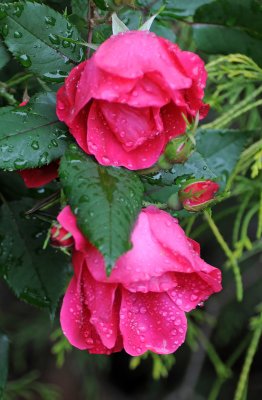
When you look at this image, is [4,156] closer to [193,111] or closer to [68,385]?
[193,111]

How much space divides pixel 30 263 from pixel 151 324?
25 centimetres

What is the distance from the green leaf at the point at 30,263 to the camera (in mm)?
807

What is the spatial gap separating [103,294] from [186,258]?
→ 78mm

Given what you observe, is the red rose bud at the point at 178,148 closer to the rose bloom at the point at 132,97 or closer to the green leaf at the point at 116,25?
the rose bloom at the point at 132,97

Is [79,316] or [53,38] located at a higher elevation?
[53,38]

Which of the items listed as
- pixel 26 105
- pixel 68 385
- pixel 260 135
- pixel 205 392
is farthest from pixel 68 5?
pixel 68 385

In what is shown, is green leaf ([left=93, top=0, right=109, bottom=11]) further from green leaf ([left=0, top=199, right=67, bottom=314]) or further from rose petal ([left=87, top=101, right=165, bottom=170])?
green leaf ([left=0, top=199, right=67, bottom=314])

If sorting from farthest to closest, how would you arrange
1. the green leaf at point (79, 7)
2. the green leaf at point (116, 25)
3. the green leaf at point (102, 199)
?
the green leaf at point (79, 7)
the green leaf at point (116, 25)
the green leaf at point (102, 199)

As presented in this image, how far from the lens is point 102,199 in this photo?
0.57 meters

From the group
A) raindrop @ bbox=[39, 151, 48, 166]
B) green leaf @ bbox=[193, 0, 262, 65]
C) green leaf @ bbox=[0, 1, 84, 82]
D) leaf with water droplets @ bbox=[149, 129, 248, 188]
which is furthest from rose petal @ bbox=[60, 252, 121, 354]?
green leaf @ bbox=[193, 0, 262, 65]

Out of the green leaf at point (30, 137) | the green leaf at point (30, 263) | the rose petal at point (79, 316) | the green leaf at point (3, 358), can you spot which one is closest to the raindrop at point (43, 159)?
the green leaf at point (30, 137)

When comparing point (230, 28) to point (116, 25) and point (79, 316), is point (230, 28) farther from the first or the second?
point (79, 316)

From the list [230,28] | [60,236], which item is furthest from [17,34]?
[230,28]

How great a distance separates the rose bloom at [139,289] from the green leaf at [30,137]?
3.4 inches
